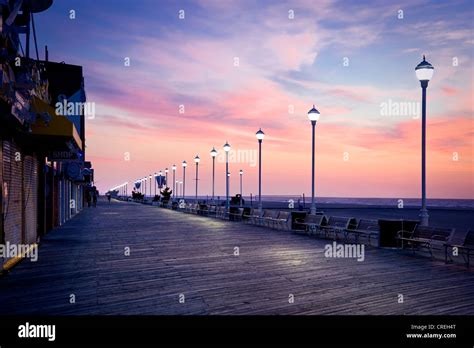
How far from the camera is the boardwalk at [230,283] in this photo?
609 centimetres

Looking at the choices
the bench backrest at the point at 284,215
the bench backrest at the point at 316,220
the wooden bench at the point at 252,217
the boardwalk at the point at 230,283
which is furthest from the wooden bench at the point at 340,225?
the wooden bench at the point at 252,217

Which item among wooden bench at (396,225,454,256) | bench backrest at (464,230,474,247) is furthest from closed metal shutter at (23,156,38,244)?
bench backrest at (464,230,474,247)

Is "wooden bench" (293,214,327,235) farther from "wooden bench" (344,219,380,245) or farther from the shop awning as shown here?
the shop awning

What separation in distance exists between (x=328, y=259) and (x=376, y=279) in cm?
246

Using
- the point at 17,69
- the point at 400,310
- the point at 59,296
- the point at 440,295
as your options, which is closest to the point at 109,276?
the point at 59,296

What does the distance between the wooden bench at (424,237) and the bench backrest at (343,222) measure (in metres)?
2.61

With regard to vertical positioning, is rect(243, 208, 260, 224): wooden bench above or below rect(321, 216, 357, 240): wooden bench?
below

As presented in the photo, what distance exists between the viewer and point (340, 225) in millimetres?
15180

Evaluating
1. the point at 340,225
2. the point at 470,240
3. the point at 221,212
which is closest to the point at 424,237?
the point at 470,240

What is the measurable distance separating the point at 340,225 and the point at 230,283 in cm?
847

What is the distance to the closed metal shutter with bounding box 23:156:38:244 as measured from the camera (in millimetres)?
12398

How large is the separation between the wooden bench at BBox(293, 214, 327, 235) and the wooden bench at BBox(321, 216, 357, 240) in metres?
0.22

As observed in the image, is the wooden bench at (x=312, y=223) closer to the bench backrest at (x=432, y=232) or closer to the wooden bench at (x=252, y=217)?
the bench backrest at (x=432, y=232)

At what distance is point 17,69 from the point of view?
8.82 metres
